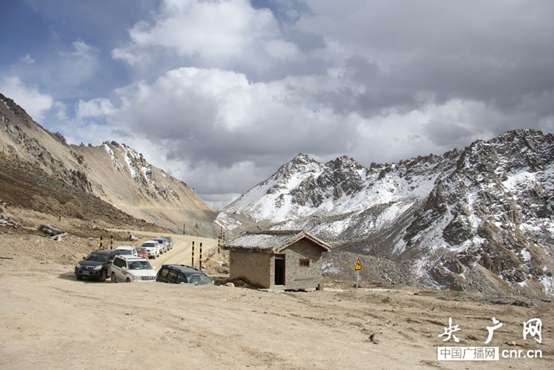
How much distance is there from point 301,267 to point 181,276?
7774mm

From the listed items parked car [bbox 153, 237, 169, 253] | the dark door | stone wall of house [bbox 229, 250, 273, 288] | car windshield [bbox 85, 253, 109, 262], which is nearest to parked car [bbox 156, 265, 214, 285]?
car windshield [bbox 85, 253, 109, 262]

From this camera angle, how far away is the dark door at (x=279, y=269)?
33.1m

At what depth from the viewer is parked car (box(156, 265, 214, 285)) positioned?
29312 mm

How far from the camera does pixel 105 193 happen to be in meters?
144

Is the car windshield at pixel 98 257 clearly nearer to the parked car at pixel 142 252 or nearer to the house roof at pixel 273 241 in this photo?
the house roof at pixel 273 241

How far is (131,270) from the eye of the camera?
29672mm

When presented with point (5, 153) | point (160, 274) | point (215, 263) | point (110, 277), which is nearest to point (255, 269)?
point (160, 274)

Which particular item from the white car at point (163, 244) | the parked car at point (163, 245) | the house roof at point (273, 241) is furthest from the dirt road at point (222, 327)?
the white car at point (163, 244)

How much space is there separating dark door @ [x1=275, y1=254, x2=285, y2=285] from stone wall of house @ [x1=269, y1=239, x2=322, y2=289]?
332 mm

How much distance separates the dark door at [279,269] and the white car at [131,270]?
24.4 ft

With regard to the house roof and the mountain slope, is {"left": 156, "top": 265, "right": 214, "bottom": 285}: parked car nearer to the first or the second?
the house roof

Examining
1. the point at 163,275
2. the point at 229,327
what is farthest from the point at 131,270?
the point at 229,327

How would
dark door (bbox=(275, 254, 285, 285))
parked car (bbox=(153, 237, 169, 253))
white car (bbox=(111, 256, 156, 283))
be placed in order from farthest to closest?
parked car (bbox=(153, 237, 169, 253)), dark door (bbox=(275, 254, 285, 285)), white car (bbox=(111, 256, 156, 283))

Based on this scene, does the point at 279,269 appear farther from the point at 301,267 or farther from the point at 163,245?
the point at 163,245
